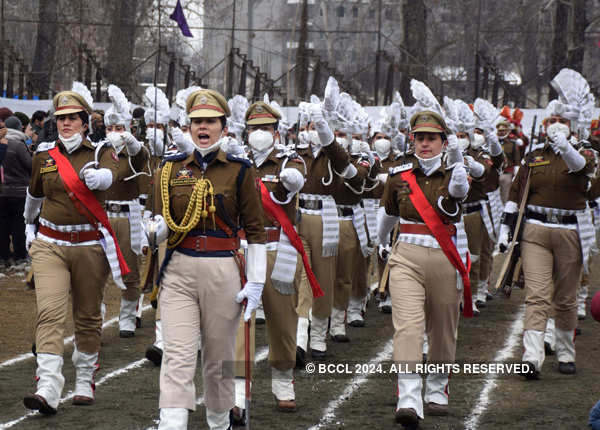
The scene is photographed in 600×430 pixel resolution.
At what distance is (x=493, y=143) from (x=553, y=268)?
3620mm

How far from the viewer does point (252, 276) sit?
5949 millimetres

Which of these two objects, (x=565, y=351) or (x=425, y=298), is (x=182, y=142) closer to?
(x=425, y=298)

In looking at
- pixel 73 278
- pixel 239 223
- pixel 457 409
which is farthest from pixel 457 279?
pixel 73 278

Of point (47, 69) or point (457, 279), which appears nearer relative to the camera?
point (457, 279)

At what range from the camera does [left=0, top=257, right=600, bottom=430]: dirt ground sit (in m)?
7.13

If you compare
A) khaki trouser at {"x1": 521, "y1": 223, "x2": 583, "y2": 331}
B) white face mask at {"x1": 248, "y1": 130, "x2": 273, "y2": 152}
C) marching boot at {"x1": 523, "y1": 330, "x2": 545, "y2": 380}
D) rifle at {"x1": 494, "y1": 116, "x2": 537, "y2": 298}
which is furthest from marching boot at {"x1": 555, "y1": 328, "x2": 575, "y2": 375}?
white face mask at {"x1": 248, "y1": 130, "x2": 273, "y2": 152}

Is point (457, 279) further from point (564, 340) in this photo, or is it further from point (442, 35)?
point (442, 35)

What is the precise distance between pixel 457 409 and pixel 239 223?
8.25 feet

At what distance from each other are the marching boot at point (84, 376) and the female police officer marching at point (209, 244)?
1712 millimetres

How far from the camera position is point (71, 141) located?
24.5 feet

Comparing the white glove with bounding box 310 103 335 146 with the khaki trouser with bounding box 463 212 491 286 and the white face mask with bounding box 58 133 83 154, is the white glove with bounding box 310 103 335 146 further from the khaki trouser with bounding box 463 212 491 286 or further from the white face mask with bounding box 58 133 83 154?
the khaki trouser with bounding box 463 212 491 286

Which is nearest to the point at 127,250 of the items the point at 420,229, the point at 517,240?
the point at 517,240

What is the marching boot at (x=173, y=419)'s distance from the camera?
547cm

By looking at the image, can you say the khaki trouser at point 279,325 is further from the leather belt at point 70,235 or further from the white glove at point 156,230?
the white glove at point 156,230
